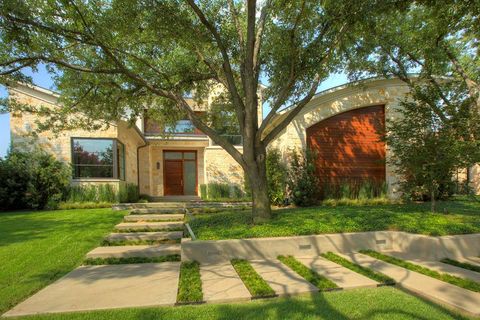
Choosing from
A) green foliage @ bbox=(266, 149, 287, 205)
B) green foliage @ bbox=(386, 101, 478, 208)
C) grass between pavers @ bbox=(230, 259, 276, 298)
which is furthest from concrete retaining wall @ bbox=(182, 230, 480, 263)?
green foliage @ bbox=(266, 149, 287, 205)

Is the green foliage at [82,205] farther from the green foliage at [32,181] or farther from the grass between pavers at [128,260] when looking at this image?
the grass between pavers at [128,260]

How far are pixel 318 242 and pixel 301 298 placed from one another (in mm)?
2452

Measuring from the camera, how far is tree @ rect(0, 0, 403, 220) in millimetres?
6270

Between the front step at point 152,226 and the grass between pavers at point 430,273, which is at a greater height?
the front step at point 152,226

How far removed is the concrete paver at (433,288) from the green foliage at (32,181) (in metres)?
11.1

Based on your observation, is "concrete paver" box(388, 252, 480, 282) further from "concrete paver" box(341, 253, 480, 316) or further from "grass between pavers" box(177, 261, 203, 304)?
"grass between pavers" box(177, 261, 203, 304)

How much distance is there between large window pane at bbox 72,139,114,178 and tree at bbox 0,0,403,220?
358 cm

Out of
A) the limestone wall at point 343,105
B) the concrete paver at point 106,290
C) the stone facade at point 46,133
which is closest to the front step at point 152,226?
the concrete paver at point 106,290

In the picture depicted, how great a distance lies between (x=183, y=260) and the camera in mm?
5590

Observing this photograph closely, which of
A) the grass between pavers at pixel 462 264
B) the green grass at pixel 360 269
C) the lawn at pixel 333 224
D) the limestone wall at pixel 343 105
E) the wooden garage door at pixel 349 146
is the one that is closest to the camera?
the green grass at pixel 360 269

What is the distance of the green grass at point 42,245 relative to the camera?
4434 millimetres

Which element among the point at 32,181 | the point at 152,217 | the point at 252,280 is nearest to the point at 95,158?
the point at 32,181

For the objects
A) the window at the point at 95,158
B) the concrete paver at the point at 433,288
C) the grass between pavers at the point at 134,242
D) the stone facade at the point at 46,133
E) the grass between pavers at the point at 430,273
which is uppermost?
the stone facade at the point at 46,133

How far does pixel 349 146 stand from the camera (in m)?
12.9
